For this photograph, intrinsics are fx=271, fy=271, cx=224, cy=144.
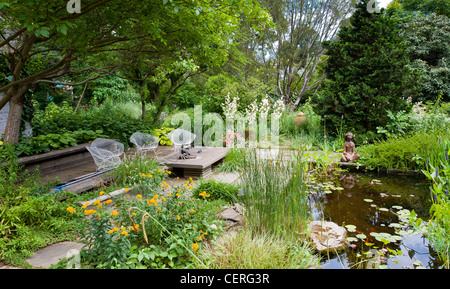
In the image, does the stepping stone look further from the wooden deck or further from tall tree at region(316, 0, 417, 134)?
tall tree at region(316, 0, 417, 134)

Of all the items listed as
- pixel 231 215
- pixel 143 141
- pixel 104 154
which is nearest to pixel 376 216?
pixel 231 215

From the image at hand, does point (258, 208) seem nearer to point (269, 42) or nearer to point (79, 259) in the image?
point (79, 259)

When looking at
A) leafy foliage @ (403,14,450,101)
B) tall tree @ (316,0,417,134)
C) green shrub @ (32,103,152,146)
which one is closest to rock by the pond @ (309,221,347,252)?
green shrub @ (32,103,152,146)

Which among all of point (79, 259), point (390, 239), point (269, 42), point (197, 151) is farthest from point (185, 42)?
point (269, 42)

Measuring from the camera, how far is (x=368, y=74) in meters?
7.29

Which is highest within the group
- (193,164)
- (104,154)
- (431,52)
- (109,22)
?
(431,52)

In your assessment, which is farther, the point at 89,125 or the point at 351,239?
the point at 89,125

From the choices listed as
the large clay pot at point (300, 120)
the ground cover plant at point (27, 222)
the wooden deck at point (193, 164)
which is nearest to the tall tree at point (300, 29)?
the large clay pot at point (300, 120)

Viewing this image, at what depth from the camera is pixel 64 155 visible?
191 inches

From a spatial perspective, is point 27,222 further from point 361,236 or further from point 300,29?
point 300,29

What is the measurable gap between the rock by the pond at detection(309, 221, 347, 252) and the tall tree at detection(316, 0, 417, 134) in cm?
515

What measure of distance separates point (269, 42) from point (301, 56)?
1.51 meters

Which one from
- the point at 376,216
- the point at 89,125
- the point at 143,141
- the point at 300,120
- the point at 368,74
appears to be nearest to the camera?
the point at 376,216

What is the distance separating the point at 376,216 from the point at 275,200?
1701 mm
